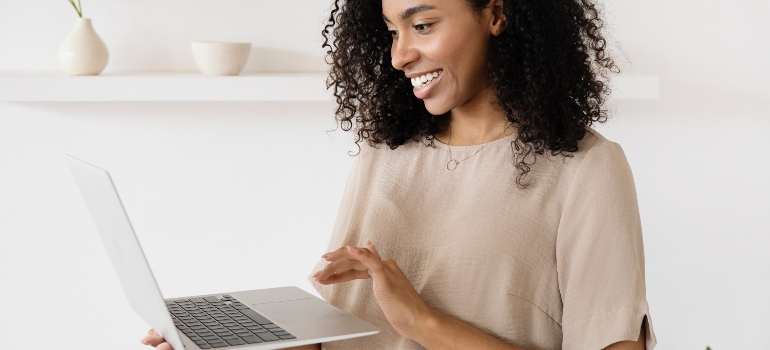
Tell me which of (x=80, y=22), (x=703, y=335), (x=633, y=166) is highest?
(x=80, y=22)

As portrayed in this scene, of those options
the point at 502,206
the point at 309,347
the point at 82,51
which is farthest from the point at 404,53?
the point at 82,51

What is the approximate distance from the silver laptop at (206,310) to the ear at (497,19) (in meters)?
0.49

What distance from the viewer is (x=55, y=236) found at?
2.47 meters

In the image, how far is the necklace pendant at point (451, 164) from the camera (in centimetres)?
139

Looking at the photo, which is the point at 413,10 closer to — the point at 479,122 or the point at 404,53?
the point at 404,53

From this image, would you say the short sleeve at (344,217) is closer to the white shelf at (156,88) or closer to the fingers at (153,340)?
the fingers at (153,340)

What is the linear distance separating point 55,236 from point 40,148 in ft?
0.85

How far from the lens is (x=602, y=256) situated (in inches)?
46.8

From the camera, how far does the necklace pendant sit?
1387 mm

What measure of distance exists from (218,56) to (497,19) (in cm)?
111

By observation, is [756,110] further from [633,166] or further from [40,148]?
[40,148]

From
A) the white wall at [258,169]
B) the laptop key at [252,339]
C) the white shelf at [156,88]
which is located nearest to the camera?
the laptop key at [252,339]

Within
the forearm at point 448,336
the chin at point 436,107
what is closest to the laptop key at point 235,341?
the forearm at point 448,336

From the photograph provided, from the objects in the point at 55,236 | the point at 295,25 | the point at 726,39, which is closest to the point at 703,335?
the point at 726,39
